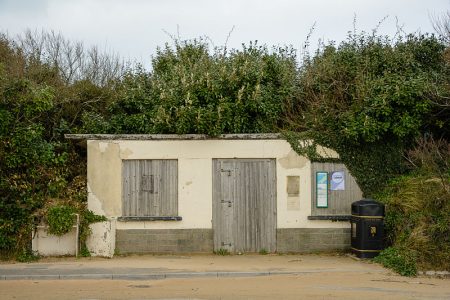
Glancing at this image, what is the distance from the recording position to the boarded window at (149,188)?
16.2 meters

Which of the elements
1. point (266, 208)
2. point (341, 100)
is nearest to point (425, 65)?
point (341, 100)

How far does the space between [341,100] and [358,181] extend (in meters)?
2.35

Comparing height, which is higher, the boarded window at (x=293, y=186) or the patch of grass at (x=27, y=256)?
the boarded window at (x=293, y=186)

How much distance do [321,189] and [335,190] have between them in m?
0.38

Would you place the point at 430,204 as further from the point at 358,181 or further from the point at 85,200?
the point at 85,200

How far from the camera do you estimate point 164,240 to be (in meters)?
16.2

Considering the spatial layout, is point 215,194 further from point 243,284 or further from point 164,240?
point 243,284

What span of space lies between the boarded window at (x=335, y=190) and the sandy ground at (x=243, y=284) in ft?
4.80

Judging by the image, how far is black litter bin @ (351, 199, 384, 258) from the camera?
15.1 m

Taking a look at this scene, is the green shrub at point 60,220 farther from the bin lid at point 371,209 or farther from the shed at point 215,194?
the bin lid at point 371,209

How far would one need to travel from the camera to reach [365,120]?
15891 millimetres

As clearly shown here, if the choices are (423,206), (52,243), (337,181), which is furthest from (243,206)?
(52,243)

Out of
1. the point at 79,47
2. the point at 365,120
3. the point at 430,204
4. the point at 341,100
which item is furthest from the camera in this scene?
the point at 79,47

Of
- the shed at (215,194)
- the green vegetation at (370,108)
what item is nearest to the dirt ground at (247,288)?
the shed at (215,194)
